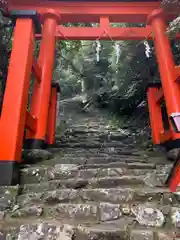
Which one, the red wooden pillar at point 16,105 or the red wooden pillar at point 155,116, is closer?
the red wooden pillar at point 16,105

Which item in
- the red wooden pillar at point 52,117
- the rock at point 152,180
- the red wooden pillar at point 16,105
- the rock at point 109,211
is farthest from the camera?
the red wooden pillar at point 52,117

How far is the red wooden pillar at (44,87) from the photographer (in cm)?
417

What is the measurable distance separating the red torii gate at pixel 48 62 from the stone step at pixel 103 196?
22 cm

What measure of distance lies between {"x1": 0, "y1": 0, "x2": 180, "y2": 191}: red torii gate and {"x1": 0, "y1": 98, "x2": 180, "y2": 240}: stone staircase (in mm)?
301

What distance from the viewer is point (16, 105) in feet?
10.8

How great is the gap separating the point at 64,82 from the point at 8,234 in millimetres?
13498

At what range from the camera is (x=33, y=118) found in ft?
13.2

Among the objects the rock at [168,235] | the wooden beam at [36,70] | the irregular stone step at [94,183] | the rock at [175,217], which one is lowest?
the rock at [168,235]

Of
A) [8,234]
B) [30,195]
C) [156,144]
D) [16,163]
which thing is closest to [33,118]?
[16,163]

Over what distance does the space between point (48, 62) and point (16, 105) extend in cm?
164

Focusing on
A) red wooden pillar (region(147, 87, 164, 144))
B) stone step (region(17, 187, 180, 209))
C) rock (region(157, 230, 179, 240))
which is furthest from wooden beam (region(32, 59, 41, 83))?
rock (region(157, 230, 179, 240))

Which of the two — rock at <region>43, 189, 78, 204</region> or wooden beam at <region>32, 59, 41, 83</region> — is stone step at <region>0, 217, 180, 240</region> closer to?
rock at <region>43, 189, 78, 204</region>

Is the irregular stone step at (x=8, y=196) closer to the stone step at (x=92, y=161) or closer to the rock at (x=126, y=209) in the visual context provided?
the stone step at (x=92, y=161)

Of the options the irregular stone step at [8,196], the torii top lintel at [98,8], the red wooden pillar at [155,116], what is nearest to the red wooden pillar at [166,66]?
the torii top lintel at [98,8]
